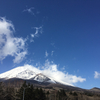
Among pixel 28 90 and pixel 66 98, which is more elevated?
pixel 28 90

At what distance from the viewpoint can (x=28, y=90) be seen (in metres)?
45.1

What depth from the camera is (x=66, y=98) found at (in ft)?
194

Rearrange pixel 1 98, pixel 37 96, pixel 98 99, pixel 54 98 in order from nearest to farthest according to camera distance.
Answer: pixel 1 98
pixel 37 96
pixel 98 99
pixel 54 98

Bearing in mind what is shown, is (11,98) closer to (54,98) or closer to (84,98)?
(54,98)

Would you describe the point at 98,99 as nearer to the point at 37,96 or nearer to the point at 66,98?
the point at 66,98

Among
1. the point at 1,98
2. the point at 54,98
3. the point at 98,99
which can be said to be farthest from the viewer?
the point at 54,98

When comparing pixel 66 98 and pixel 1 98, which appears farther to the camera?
pixel 66 98

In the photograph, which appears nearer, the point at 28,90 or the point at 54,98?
the point at 28,90

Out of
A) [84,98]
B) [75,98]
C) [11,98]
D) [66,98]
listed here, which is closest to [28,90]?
[11,98]

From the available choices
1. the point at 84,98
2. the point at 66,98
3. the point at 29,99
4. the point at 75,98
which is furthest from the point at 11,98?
the point at 84,98

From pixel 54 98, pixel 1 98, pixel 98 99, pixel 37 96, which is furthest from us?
pixel 54 98

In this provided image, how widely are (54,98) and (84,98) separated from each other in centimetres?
1605

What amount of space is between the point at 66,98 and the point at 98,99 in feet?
50.7

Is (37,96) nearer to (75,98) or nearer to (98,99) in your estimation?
(75,98)
